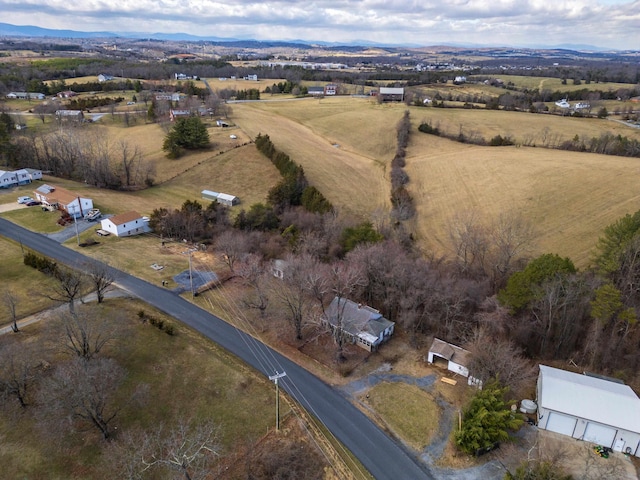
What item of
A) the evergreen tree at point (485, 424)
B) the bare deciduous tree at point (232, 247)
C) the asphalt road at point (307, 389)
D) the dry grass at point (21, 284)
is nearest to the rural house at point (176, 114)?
the dry grass at point (21, 284)

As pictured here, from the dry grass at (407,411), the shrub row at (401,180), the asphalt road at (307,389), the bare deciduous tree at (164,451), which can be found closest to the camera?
the bare deciduous tree at (164,451)

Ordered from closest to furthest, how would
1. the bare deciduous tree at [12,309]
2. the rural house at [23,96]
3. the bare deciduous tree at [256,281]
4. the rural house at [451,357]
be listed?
the rural house at [451,357], the bare deciduous tree at [12,309], the bare deciduous tree at [256,281], the rural house at [23,96]

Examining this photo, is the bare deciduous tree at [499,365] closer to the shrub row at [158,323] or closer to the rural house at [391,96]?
the shrub row at [158,323]

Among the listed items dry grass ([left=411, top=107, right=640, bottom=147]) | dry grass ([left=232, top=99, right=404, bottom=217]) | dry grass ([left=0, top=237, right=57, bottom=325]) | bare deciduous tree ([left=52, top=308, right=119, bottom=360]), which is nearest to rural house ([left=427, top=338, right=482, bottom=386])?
bare deciduous tree ([left=52, top=308, right=119, bottom=360])

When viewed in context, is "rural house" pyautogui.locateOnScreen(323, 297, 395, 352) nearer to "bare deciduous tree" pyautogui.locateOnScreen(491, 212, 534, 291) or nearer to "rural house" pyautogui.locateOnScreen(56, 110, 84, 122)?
"bare deciduous tree" pyautogui.locateOnScreen(491, 212, 534, 291)

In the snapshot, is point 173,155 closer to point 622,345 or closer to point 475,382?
point 475,382

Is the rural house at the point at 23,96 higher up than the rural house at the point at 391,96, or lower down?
lower down

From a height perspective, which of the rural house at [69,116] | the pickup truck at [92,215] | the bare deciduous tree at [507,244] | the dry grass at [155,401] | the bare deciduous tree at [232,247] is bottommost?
the dry grass at [155,401]

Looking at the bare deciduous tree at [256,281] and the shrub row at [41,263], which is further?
the shrub row at [41,263]
